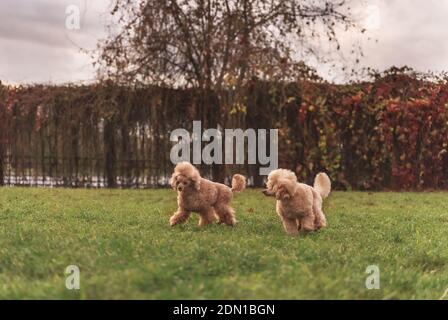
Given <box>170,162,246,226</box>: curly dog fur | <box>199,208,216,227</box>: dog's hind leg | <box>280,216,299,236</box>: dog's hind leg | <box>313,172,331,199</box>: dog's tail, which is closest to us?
<box>280,216,299,236</box>: dog's hind leg

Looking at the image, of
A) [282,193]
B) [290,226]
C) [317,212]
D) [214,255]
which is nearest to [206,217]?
[290,226]

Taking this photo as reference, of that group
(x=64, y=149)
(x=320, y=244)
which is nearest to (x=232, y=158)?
(x=64, y=149)

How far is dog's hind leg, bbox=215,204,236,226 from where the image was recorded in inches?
289

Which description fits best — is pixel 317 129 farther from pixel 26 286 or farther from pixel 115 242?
pixel 26 286

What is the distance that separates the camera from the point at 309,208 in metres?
6.78

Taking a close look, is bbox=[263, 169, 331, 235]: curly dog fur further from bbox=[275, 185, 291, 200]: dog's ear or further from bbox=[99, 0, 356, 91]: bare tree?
bbox=[99, 0, 356, 91]: bare tree

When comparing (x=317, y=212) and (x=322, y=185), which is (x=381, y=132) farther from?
(x=317, y=212)

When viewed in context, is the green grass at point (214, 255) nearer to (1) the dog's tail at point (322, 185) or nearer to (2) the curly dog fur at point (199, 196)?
(2) the curly dog fur at point (199, 196)

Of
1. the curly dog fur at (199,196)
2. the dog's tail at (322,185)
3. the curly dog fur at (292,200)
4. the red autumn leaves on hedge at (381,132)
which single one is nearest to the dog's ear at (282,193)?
the curly dog fur at (292,200)

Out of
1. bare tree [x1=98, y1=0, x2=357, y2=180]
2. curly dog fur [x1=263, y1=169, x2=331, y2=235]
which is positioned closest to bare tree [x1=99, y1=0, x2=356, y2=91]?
bare tree [x1=98, y1=0, x2=357, y2=180]

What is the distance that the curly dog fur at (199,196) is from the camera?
6.92 meters

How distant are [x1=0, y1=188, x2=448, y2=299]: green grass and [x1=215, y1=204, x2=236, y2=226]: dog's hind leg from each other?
6.6 inches

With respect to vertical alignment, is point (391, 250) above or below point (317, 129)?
below
